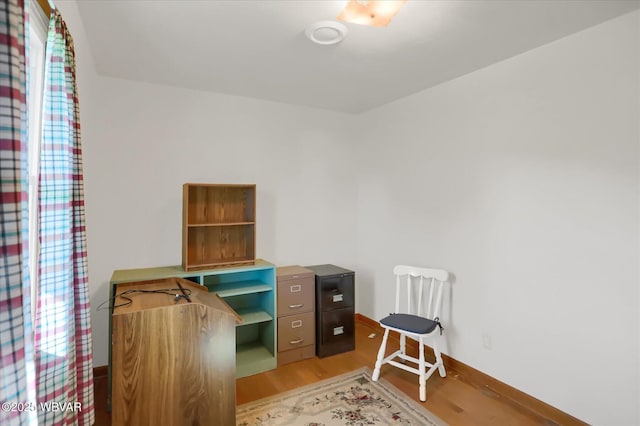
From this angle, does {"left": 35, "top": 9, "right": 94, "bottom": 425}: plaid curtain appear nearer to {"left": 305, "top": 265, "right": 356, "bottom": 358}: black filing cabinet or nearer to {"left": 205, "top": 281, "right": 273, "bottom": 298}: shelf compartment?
{"left": 205, "top": 281, "right": 273, "bottom": 298}: shelf compartment

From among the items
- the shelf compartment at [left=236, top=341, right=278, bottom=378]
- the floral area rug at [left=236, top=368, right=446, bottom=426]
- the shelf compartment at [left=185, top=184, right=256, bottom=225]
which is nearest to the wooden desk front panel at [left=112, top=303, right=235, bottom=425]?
the floral area rug at [left=236, top=368, right=446, bottom=426]

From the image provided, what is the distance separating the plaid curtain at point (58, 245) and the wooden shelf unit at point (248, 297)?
1158 millimetres

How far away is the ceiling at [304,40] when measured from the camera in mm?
1786

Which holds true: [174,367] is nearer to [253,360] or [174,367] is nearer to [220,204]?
[253,360]

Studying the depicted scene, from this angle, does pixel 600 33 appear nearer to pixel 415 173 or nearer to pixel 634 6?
pixel 634 6

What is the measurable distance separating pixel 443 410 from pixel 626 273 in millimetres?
1426

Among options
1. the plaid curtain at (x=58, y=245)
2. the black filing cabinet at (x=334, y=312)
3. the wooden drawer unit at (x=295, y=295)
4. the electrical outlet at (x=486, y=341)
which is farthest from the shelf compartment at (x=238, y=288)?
the electrical outlet at (x=486, y=341)

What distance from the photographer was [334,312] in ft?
10.3

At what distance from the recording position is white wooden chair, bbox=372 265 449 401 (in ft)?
8.01

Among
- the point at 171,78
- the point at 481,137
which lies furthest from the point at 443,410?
the point at 171,78

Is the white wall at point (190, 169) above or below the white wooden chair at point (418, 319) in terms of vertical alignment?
above

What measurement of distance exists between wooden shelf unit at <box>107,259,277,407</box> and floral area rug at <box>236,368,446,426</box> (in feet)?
1.49

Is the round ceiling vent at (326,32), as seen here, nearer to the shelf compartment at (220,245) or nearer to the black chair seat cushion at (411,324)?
the shelf compartment at (220,245)

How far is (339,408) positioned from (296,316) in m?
0.89
